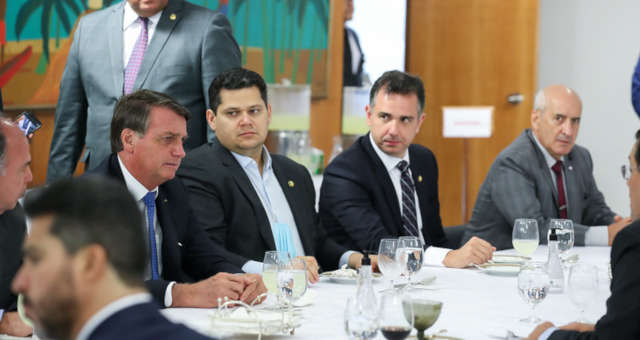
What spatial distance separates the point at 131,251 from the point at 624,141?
6.29 m

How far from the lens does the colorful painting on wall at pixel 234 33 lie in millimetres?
3699

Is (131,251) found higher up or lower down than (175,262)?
higher up

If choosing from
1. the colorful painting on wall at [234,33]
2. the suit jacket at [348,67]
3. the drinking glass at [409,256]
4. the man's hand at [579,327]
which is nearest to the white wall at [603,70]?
the suit jacket at [348,67]

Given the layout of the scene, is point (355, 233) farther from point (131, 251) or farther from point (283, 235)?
point (131, 251)

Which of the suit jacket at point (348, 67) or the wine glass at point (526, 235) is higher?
the suit jacket at point (348, 67)

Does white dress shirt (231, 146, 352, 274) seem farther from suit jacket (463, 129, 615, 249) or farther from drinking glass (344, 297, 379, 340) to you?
drinking glass (344, 297, 379, 340)

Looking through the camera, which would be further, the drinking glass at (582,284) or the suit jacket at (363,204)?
the suit jacket at (363,204)

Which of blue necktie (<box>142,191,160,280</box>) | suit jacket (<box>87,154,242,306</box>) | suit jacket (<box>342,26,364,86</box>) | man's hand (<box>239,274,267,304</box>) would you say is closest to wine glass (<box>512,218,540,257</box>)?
suit jacket (<box>87,154,242,306</box>)

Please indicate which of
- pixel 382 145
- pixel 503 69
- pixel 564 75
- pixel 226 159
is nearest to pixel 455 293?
pixel 226 159

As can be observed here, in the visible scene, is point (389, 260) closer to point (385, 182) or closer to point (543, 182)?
point (385, 182)

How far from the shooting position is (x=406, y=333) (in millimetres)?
1627

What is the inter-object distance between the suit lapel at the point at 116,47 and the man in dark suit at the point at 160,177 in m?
0.66

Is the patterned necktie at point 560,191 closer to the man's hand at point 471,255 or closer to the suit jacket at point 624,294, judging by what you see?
the man's hand at point 471,255

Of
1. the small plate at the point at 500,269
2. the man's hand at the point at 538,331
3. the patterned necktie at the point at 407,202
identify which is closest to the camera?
the man's hand at the point at 538,331
